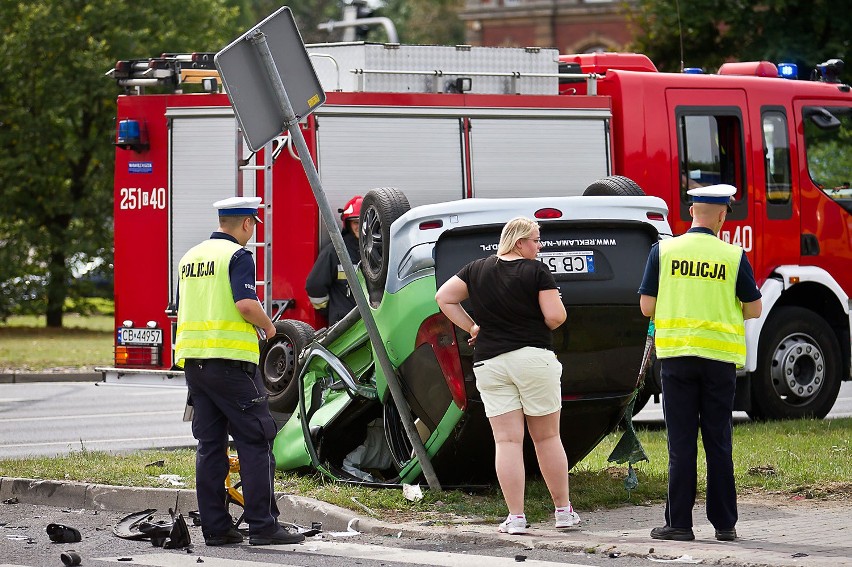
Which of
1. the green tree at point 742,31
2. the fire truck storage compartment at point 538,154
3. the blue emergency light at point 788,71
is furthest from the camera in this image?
the green tree at point 742,31

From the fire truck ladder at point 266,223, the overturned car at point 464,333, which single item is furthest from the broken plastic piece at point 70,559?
the fire truck ladder at point 266,223

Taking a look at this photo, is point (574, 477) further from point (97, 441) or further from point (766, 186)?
point (97, 441)

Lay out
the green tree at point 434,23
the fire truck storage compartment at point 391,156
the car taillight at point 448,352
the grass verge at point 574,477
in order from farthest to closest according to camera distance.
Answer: the green tree at point 434,23
the fire truck storage compartment at point 391,156
the grass verge at point 574,477
the car taillight at point 448,352

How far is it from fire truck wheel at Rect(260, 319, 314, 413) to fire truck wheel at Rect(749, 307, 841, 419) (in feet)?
13.2

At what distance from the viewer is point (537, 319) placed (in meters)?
7.72

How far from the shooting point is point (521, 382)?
304 inches

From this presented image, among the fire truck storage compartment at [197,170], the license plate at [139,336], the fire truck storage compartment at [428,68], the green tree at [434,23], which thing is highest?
the green tree at [434,23]

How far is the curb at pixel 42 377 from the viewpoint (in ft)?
64.4

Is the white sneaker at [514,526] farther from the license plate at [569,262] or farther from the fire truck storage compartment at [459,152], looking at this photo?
the fire truck storage compartment at [459,152]

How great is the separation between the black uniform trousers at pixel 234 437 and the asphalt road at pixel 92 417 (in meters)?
3.68

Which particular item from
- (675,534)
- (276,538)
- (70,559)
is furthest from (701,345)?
(70,559)

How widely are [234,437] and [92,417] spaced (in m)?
7.47

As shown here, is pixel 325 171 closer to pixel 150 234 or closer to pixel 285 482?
pixel 150 234

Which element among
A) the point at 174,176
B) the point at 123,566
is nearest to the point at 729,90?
the point at 174,176
